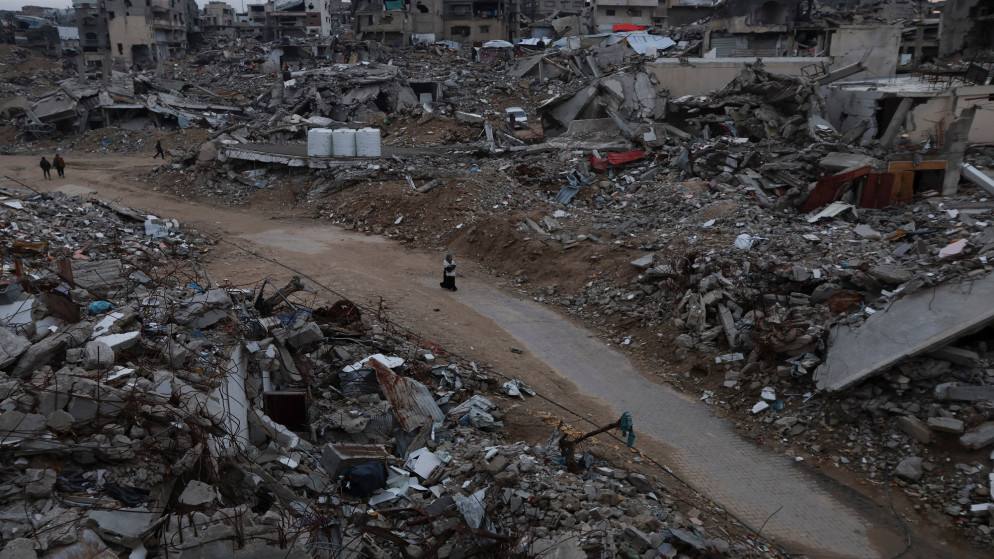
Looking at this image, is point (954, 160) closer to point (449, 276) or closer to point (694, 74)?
point (449, 276)

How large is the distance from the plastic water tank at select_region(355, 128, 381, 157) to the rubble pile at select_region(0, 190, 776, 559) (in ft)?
38.6

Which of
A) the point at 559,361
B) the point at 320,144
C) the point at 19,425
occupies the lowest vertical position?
the point at 559,361

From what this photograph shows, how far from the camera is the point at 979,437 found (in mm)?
6898

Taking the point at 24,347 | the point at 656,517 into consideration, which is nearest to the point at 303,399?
the point at 24,347

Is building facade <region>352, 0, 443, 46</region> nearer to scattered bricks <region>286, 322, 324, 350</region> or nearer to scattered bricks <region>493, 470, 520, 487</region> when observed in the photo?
scattered bricks <region>286, 322, 324, 350</region>

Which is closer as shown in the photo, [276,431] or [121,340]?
[121,340]

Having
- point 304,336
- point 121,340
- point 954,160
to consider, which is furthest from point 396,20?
point 121,340

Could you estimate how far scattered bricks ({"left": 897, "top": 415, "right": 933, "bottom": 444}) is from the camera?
23.6 feet

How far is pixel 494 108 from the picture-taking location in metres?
30.7

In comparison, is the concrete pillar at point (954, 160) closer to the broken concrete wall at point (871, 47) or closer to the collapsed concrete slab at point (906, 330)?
the collapsed concrete slab at point (906, 330)

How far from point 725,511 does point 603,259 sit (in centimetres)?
666

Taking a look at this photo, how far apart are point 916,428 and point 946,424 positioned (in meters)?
0.27

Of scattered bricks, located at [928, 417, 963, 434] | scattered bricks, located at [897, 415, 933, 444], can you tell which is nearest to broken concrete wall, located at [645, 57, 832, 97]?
scattered bricks, located at [897, 415, 933, 444]

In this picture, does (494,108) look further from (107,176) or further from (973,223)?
(973,223)
